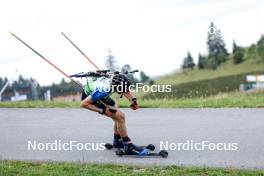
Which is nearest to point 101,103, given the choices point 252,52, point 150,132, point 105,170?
point 105,170

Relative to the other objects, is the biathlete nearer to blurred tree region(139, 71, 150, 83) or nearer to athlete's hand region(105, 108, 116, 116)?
athlete's hand region(105, 108, 116, 116)

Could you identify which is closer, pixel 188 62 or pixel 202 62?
pixel 202 62

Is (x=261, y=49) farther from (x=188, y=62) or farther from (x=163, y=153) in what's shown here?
(x=163, y=153)

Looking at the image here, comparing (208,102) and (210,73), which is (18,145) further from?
(210,73)

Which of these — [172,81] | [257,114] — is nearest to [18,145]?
[257,114]

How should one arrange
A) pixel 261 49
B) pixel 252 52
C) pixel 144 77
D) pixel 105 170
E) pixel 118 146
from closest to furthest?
pixel 105 170
pixel 118 146
pixel 144 77
pixel 261 49
pixel 252 52

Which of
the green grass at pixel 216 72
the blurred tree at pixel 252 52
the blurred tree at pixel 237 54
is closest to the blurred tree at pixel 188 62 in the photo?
the green grass at pixel 216 72

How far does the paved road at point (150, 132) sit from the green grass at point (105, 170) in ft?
1.76

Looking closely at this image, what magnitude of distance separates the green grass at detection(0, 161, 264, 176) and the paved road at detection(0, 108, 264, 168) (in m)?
0.54

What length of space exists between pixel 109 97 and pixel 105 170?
1.76 meters

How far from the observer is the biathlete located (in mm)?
9602

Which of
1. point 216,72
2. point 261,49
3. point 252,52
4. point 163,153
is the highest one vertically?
point 261,49

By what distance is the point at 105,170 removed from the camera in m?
8.52

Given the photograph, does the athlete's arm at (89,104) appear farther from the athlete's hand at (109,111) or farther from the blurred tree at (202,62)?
the blurred tree at (202,62)
